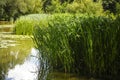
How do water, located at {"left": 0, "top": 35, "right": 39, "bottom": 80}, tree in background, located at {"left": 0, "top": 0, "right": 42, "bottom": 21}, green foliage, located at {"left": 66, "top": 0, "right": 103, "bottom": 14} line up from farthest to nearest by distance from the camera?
tree in background, located at {"left": 0, "top": 0, "right": 42, "bottom": 21}
green foliage, located at {"left": 66, "top": 0, "right": 103, "bottom": 14}
water, located at {"left": 0, "top": 35, "right": 39, "bottom": 80}

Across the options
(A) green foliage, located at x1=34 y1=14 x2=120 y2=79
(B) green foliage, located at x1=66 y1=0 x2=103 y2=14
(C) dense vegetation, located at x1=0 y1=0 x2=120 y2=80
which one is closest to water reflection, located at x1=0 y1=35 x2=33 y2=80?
(C) dense vegetation, located at x1=0 y1=0 x2=120 y2=80

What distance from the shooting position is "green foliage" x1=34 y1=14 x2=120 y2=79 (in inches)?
230

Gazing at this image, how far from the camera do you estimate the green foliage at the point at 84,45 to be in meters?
5.85

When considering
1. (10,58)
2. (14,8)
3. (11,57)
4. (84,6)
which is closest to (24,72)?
(10,58)

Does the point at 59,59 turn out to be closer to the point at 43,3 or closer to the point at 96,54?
the point at 96,54

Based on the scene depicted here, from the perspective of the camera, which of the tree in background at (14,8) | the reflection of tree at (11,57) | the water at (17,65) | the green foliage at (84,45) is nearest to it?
the green foliage at (84,45)

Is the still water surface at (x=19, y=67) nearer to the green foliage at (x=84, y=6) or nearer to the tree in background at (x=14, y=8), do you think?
the green foliage at (x=84, y=6)

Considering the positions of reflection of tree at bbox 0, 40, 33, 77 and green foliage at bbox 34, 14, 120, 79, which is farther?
reflection of tree at bbox 0, 40, 33, 77

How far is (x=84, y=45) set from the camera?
20.0ft

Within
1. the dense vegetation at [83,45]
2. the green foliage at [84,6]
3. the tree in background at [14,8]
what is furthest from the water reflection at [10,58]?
the tree in background at [14,8]

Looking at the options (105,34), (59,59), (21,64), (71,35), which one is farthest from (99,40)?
(21,64)

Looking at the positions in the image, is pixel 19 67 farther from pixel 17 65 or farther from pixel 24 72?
pixel 24 72

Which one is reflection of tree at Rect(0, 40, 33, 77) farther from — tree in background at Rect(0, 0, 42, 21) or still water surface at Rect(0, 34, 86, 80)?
tree in background at Rect(0, 0, 42, 21)

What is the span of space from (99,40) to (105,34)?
7.0 inches
